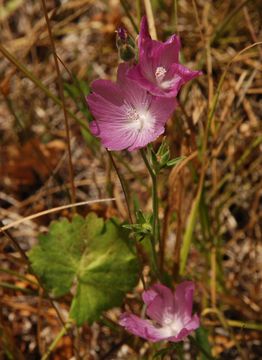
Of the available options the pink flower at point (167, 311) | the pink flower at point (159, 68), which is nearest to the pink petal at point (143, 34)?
the pink flower at point (159, 68)

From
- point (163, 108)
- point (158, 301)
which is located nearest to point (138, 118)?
point (163, 108)

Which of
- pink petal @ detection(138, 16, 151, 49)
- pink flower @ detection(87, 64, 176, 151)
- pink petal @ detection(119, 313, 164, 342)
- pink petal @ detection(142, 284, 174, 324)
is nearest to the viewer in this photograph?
pink petal @ detection(138, 16, 151, 49)

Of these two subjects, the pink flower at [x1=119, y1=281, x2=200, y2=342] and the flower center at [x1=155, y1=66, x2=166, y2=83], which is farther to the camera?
the pink flower at [x1=119, y1=281, x2=200, y2=342]

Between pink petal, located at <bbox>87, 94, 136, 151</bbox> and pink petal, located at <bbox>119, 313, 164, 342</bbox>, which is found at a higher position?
pink petal, located at <bbox>87, 94, 136, 151</bbox>

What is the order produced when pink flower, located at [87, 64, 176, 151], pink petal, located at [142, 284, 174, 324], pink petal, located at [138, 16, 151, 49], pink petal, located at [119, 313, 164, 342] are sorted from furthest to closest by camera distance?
1. pink petal, located at [142, 284, 174, 324]
2. pink petal, located at [119, 313, 164, 342]
3. pink flower, located at [87, 64, 176, 151]
4. pink petal, located at [138, 16, 151, 49]

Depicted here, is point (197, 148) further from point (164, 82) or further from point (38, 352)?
point (38, 352)

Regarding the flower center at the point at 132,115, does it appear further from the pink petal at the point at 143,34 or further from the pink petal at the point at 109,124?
the pink petal at the point at 143,34

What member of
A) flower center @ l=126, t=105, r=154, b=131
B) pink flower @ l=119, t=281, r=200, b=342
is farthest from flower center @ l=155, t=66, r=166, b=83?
pink flower @ l=119, t=281, r=200, b=342

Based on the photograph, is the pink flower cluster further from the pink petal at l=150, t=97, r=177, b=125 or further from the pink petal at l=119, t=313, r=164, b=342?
the pink petal at l=119, t=313, r=164, b=342
